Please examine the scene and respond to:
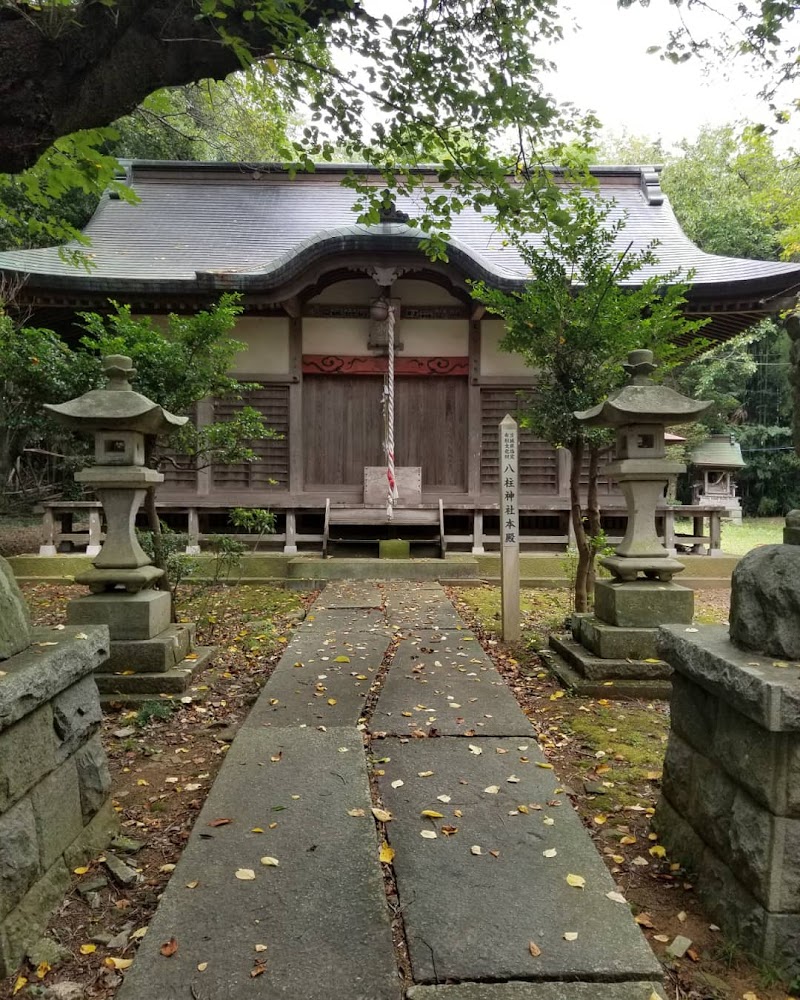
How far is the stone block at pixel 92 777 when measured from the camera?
2.13 metres

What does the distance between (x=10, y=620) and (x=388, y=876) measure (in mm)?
1499

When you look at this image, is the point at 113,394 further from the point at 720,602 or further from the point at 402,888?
the point at 720,602

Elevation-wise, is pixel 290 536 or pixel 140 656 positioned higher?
pixel 290 536

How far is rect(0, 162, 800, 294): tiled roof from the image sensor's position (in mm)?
7980

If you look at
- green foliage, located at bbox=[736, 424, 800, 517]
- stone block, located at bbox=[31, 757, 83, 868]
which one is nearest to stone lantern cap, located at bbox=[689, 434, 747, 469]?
green foliage, located at bbox=[736, 424, 800, 517]

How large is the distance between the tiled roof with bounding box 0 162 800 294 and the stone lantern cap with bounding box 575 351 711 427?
3.99 metres

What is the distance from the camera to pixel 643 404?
413cm

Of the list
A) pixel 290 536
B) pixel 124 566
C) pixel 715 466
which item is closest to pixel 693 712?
pixel 124 566

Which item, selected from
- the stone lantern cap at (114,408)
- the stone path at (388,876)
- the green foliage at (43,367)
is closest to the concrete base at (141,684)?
the stone path at (388,876)

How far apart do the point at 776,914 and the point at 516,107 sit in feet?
14.8

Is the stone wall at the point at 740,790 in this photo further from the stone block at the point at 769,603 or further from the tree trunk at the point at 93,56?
the tree trunk at the point at 93,56

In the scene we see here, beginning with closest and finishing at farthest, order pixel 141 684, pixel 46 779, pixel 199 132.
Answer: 1. pixel 46 779
2. pixel 141 684
3. pixel 199 132

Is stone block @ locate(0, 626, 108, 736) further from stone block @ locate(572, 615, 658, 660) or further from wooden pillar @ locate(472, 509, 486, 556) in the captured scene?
wooden pillar @ locate(472, 509, 486, 556)

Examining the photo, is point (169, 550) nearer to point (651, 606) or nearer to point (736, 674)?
point (651, 606)
